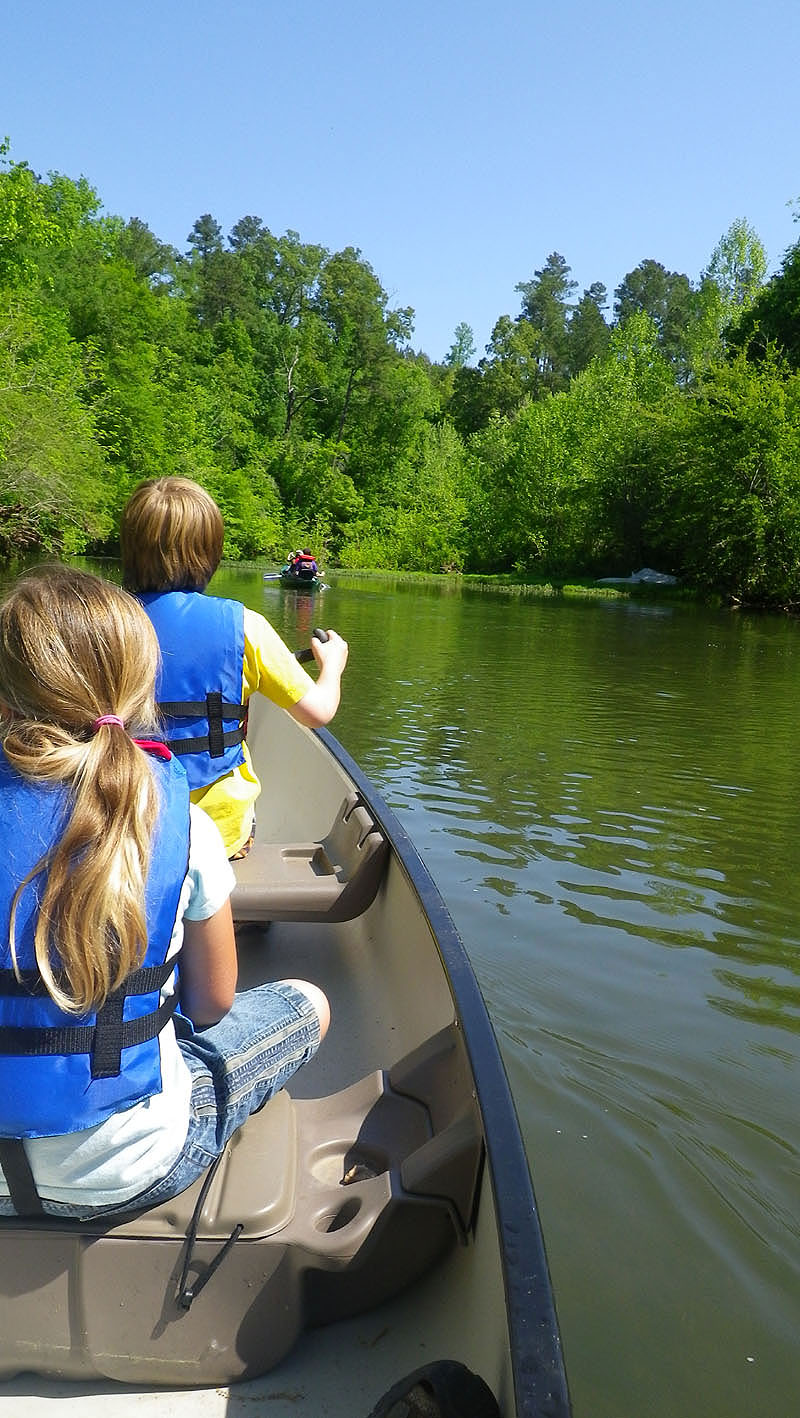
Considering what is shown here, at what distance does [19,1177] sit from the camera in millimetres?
1402

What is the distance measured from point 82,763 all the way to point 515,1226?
790mm

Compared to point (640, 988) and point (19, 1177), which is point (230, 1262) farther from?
point (640, 988)

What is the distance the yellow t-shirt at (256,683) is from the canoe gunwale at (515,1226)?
82cm

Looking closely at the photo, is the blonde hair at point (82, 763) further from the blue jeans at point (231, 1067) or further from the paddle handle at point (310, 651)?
the paddle handle at point (310, 651)

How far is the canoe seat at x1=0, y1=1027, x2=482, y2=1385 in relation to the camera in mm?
1525

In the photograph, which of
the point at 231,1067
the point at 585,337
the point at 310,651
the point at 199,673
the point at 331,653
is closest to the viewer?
the point at 231,1067

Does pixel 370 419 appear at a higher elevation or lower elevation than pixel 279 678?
higher

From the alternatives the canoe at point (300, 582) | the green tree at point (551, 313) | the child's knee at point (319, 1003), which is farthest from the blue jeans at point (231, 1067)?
the green tree at point (551, 313)

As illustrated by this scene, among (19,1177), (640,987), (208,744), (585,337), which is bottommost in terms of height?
(640,987)

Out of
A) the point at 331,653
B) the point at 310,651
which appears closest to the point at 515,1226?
the point at 331,653

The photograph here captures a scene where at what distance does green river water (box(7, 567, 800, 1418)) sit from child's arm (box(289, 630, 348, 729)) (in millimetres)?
1336

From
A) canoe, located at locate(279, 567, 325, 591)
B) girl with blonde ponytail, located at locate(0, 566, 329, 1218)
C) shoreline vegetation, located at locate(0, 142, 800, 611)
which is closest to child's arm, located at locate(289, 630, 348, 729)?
girl with blonde ponytail, located at locate(0, 566, 329, 1218)

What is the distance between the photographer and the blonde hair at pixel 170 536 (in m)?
2.52

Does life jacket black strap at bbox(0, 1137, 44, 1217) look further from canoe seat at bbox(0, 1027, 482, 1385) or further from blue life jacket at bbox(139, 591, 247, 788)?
blue life jacket at bbox(139, 591, 247, 788)
